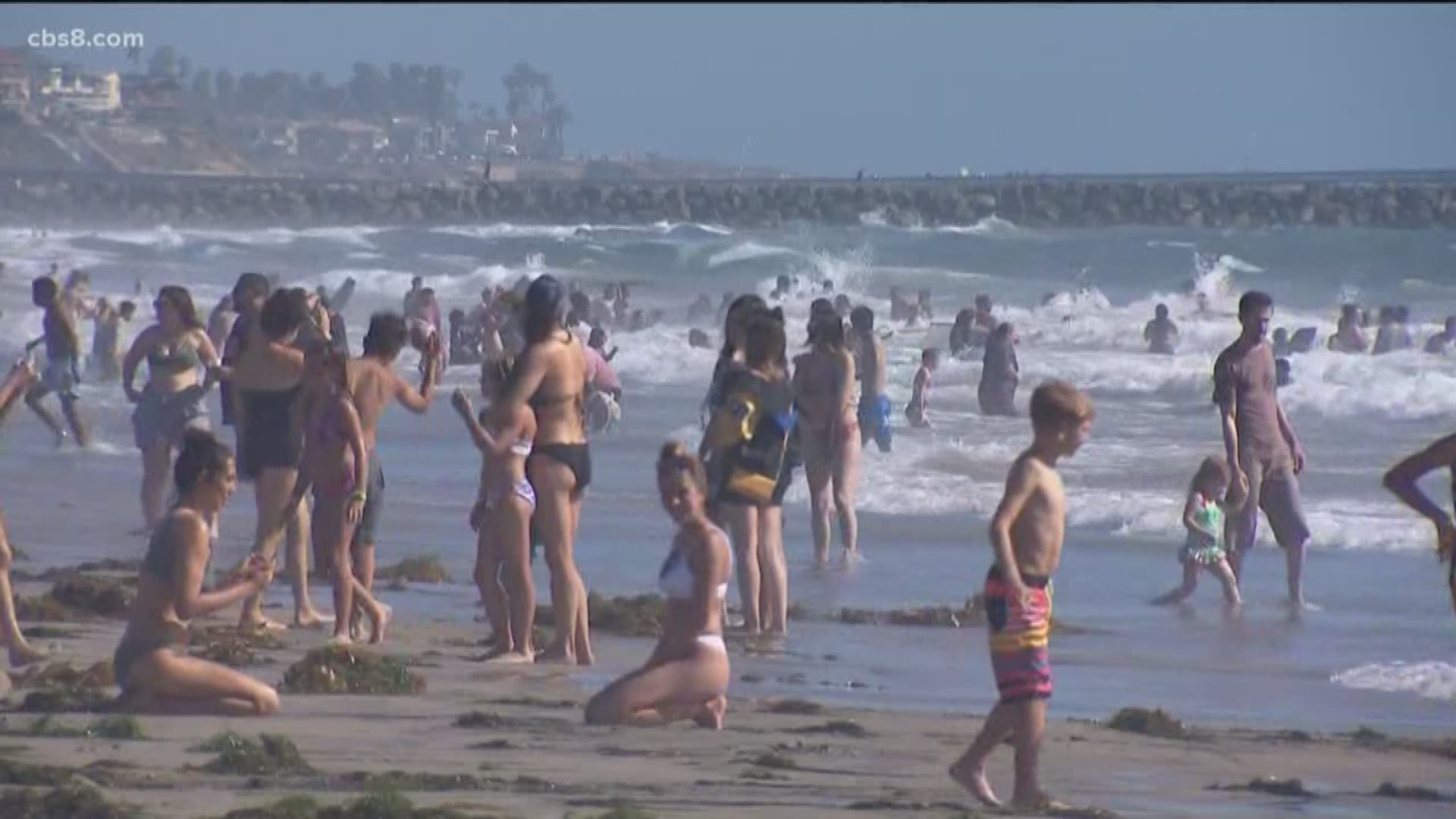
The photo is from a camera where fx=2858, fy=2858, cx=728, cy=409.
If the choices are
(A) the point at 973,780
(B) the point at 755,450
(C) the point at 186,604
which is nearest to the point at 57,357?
(B) the point at 755,450

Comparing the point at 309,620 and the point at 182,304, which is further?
the point at 182,304

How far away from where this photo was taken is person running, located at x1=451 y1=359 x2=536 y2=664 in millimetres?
10289

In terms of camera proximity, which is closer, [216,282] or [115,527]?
[115,527]

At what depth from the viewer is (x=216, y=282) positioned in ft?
178

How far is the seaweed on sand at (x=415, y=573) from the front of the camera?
45.5 feet

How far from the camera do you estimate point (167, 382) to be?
13938 mm

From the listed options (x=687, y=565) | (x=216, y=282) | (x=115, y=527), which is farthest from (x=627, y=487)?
(x=216, y=282)

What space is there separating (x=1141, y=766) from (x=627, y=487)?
11524 mm

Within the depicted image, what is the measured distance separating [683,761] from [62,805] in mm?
1901

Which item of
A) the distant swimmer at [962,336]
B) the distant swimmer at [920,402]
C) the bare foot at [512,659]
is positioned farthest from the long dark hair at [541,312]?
the distant swimmer at [962,336]

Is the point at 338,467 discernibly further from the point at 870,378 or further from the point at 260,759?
the point at 870,378

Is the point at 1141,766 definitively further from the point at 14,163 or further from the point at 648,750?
the point at 14,163

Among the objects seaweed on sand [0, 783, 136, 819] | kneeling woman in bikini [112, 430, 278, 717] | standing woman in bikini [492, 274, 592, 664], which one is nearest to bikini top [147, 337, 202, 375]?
standing woman in bikini [492, 274, 592, 664]

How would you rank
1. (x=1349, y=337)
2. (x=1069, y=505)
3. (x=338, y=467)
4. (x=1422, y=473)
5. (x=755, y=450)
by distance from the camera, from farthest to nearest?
1. (x=1349, y=337)
2. (x=1069, y=505)
3. (x=755, y=450)
4. (x=338, y=467)
5. (x=1422, y=473)
